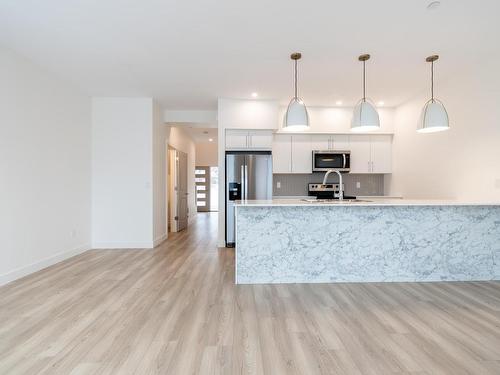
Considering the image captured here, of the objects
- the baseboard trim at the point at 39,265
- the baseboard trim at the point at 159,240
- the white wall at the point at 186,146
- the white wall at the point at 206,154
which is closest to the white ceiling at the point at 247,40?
the white wall at the point at 186,146

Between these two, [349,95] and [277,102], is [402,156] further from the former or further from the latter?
A: [277,102]

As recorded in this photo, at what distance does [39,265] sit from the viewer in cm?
371

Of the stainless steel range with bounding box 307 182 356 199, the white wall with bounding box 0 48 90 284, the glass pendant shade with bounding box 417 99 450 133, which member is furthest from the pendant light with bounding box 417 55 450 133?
the white wall with bounding box 0 48 90 284

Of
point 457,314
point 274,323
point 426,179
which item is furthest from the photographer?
point 426,179

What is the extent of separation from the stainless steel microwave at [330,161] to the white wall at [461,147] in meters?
1.04

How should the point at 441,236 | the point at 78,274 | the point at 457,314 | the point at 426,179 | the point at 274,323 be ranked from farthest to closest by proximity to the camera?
1. the point at 426,179
2. the point at 78,274
3. the point at 441,236
4. the point at 457,314
5. the point at 274,323

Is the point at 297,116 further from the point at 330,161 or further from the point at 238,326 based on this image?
the point at 330,161

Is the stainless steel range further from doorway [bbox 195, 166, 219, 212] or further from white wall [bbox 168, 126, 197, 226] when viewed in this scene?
doorway [bbox 195, 166, 219, 212]

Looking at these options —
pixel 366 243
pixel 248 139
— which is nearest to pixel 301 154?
pixel 248 139

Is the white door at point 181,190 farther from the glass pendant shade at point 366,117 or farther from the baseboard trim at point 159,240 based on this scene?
the glass pendant shade at point 366,117

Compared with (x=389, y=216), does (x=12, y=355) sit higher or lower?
lower

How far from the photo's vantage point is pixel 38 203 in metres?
3.71

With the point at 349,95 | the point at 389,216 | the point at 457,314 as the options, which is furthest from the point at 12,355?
the point at 349,95

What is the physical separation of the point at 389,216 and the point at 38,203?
177 inches
